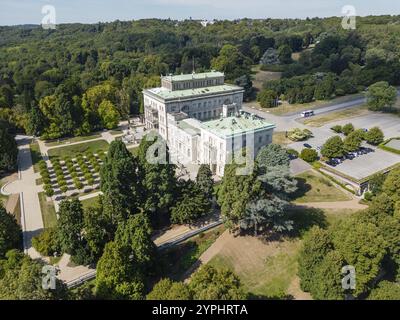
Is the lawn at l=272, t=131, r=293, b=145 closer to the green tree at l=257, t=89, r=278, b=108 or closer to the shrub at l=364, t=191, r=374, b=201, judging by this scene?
the green tree at l=257, t=89, r=278, b=108

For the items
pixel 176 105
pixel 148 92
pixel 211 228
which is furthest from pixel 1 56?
pixel 211 228

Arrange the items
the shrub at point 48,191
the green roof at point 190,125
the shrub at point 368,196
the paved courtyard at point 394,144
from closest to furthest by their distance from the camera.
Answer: the shrub at point 368,196
the shrub at point 48,191
the green roof at point 190,125
the paved courtyard at point 394,144

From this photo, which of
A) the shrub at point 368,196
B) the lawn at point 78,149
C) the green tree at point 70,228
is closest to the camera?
the green tree at point 70,228

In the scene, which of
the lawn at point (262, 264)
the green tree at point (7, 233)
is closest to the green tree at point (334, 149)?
the lawn at point (262, 264)

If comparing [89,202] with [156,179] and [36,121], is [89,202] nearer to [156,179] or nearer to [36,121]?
[156,179]

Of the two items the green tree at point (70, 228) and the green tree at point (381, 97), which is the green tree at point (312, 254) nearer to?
the green tree at point (70, 228)
